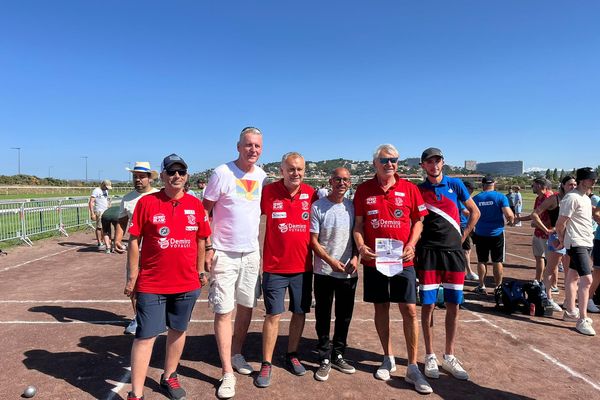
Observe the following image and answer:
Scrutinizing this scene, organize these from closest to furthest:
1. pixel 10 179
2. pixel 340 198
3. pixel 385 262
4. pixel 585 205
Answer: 1. pixel 385 262
2. pixel 340 198
3. pixel 585 205
4. pixel 10 179

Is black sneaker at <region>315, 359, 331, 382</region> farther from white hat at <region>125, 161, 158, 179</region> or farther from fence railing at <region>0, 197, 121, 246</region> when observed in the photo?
fence railing at <region>0, 197, 121, 246</region>

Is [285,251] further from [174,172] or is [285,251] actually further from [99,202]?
[99,202]

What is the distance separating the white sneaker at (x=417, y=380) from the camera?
353cm

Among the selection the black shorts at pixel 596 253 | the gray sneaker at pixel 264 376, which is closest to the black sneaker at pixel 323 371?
the gray sneaker at pixel 264 376

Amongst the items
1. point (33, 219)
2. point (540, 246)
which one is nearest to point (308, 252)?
point (540, 246)

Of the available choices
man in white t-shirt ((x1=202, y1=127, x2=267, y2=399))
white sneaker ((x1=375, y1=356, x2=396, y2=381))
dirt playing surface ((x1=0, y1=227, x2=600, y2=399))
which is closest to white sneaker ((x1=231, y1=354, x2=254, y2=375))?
man in white t-shirt ((x1=202, y1=127, x2=267, y2=399))

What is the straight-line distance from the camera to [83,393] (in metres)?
3.46

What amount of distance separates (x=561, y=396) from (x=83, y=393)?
4493 millimetres

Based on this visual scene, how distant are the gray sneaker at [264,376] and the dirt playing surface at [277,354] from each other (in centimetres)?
7

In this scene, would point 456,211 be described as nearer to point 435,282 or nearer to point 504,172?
point 435,282

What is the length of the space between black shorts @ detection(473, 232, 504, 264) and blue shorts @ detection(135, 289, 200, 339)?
17.7ft

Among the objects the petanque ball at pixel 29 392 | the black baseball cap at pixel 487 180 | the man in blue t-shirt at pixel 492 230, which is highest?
the black baseball cap at pixel 487 180

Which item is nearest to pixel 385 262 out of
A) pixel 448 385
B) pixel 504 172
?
pixel 448 385

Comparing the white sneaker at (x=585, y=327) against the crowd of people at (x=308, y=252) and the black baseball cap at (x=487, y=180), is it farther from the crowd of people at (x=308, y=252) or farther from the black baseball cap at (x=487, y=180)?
the black baseball cap at (x=487, y=180)
